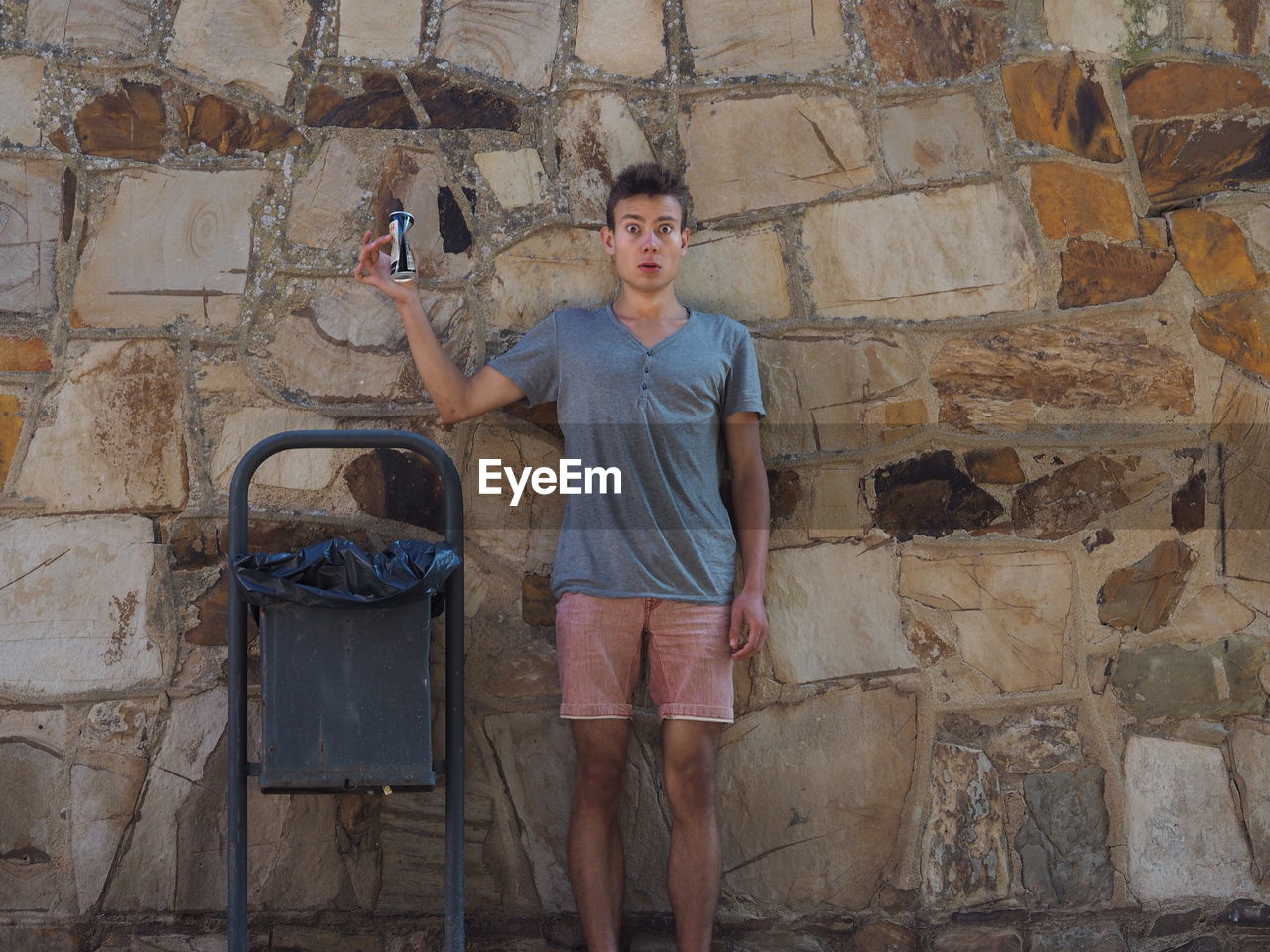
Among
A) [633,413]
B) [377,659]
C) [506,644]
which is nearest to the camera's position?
[377,659]

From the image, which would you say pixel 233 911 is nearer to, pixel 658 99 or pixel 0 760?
pixel 0 760

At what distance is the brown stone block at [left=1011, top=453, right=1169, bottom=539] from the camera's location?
314 centimetres

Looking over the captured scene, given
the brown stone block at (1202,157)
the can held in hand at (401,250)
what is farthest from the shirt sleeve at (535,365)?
the brown stone block at (1202,157)

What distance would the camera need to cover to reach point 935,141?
3.19 m

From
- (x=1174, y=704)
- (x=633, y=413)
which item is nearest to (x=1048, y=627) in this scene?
(x=1174, y=704)

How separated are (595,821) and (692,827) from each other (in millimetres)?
217

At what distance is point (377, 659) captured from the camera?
101 inches

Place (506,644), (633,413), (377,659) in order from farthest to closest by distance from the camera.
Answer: (506,644)
(633,413)
(377,659)

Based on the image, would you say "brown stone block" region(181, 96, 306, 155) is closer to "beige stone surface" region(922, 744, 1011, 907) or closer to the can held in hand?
the can held in hand

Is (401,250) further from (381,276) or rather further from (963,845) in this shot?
(963,845)

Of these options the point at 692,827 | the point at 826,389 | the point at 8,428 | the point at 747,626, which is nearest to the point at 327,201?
the point at 8,428

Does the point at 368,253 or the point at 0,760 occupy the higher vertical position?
the point at 368,253

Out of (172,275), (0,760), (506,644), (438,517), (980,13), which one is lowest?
(0,760)

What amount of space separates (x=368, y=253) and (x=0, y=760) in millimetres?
1470
